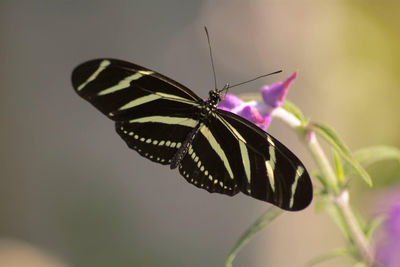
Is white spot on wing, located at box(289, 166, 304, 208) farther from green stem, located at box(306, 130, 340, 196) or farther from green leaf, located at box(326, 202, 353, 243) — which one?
green leaf, located at box(326, 202, 353, 243)

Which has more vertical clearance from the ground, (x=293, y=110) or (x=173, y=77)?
(x=173, y=77)

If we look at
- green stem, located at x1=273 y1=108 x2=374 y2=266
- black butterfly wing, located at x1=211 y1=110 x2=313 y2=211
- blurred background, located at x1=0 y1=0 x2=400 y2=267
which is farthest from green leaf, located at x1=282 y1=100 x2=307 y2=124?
blurred background, located at x1=0 y1=0 x2=400 y2=267

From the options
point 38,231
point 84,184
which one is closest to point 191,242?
point 84,184

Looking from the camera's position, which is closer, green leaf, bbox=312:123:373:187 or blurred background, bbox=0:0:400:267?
green leaf, bbox=312:123:373:187

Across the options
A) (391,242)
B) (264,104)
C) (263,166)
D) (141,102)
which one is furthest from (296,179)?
(141,102)

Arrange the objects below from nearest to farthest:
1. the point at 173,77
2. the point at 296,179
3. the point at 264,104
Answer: the point at 296,179 < the point at 264,104 < the point at 173,77

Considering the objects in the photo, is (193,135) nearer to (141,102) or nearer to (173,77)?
(141,102)

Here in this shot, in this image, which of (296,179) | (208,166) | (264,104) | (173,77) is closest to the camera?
(296,179)

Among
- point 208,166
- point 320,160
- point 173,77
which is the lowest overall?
point 208,166
